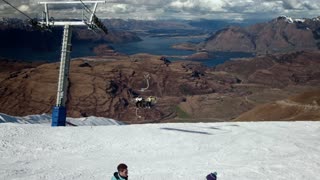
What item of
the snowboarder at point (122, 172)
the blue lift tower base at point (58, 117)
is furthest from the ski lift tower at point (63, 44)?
the snowboarder at point (122, 172)

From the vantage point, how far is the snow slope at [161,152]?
21547 mm

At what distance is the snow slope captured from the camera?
70.7 ft

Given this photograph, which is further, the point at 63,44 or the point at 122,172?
the point at 63,44

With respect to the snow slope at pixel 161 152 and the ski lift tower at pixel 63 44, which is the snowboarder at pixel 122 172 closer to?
the snow slope at pixel 161 152

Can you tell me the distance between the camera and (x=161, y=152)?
1054 inches

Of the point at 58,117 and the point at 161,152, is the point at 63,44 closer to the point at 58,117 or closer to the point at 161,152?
the point at 58,117

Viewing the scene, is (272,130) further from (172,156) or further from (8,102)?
(8,102)

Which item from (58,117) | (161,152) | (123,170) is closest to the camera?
(123,170)

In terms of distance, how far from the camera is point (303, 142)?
99.9 feet

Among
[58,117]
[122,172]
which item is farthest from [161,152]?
[122,172]

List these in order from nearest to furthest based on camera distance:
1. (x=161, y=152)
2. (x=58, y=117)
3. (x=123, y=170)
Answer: (x=123, y=170) < (x=161, y=152) < (x=58, y=117)

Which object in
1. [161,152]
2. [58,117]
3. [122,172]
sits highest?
[122,172]

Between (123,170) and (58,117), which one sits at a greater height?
(123,170)

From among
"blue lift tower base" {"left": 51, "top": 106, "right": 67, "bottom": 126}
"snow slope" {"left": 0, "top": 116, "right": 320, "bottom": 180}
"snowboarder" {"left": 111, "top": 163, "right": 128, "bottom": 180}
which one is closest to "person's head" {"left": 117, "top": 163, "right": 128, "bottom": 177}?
"snowboarder" {"left": 111, "top": 163, "right": 128, "bottom": 180}
